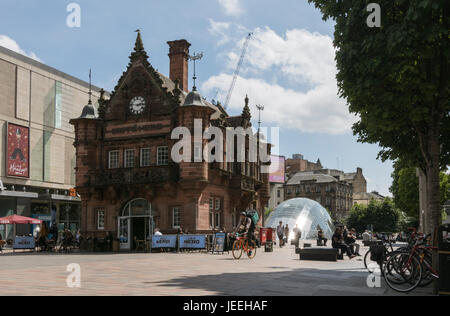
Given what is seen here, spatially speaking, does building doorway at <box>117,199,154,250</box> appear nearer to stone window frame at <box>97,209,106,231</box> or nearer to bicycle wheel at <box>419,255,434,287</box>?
stone window frame at <box>97,209,106,231</box>

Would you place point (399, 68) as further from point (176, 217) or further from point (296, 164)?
point (296, 164)

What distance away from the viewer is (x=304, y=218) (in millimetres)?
67688

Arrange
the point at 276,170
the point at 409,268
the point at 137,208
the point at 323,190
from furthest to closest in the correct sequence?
the point at 323,190 < the point at 276,170 < the point at 137,208 < the point at 409,268

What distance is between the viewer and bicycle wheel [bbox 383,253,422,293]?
11.8 m

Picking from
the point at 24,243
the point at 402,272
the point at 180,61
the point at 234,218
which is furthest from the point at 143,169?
the point at 402,272

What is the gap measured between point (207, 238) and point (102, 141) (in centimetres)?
1176

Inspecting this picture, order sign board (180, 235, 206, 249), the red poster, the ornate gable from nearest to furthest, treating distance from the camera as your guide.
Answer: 1. sign board (180, 235, 206, 249)
2. the ornate gable
3. the red poster

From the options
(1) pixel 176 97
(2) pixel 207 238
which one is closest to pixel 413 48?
(2) pixel 207 238

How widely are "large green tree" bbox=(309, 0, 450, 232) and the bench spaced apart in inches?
306

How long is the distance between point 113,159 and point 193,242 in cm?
1065

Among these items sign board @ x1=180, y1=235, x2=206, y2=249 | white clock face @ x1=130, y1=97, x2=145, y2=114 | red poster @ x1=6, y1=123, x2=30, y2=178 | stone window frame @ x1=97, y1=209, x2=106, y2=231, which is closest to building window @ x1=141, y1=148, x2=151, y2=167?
white clock face @ x1=130, y1=97, x2=145, y2=114

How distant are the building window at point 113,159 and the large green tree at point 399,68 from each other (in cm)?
2506

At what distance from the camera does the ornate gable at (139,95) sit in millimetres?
36031

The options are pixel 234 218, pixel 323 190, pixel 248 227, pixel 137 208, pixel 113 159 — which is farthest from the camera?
pixel 323 190
